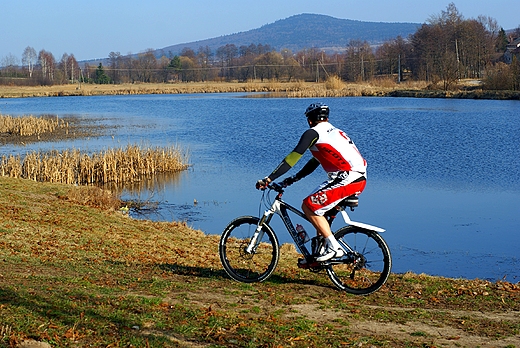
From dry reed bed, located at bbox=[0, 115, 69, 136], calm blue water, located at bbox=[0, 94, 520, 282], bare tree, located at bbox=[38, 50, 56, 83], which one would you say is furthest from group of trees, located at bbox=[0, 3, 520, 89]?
dry reed bed, located at bbox=[0, 115, 69, 136]

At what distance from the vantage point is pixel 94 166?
22.2m

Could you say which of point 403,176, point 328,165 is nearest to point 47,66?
point 403,176

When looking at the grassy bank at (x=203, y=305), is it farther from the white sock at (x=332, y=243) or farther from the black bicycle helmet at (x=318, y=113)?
the black bicycle helmet at (x=318, y=113)

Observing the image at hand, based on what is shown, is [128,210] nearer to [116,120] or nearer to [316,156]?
[316,156]

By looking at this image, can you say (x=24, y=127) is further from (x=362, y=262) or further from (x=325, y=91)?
(x=325, y=91)

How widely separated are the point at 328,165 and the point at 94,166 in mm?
16557

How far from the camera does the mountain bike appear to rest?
711 cm

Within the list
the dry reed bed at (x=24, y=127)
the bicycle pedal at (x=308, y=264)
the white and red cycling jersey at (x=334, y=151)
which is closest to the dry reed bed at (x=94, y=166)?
the dry reed bed at (x=24, y=127)

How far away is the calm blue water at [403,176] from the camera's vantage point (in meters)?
13.7

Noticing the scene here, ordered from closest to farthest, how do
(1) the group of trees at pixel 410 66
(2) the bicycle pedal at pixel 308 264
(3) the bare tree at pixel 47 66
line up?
(2) the bicycle pedal at pixel 308 264, (1) the group of trees at pixel 410 66, (3) the bare tree at pixel 47 66

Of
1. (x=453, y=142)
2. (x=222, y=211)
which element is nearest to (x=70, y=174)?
(x=222, y=211)

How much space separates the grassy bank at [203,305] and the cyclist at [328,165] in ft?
2.74

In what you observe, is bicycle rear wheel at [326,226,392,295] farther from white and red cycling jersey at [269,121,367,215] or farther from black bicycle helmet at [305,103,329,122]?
black bicycle helmet at [305,103,329,122]

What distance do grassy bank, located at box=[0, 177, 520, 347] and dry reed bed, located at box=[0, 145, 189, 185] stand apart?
10810mm
